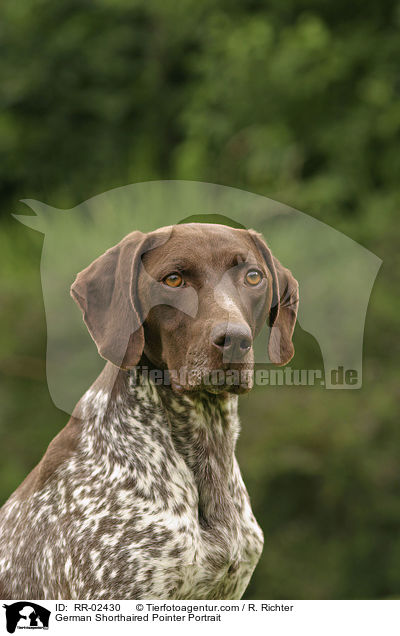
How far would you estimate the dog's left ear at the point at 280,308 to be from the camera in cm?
328

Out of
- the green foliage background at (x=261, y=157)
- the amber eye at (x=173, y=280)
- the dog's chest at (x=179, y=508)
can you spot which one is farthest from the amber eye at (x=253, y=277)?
the green foliage background at (x=261, y=157)

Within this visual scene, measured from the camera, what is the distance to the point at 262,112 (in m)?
10.7

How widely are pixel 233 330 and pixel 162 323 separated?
13.7 inches

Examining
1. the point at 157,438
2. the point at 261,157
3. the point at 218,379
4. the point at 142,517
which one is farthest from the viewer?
the point at 261,157

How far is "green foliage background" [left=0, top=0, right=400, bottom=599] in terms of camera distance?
8180mm

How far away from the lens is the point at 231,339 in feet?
9.57

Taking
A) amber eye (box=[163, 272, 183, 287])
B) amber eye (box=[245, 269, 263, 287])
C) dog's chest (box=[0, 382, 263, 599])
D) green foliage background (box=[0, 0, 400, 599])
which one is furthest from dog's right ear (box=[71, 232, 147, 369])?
green foliage background (box=[0, 0, 400, 599])
